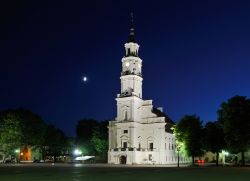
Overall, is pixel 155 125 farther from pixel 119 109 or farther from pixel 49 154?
pixel 49 154

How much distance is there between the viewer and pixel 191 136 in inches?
3853

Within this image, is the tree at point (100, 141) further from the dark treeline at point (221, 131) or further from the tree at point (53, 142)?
the dark treeline at point (221, 131)

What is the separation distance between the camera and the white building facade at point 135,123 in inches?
4208

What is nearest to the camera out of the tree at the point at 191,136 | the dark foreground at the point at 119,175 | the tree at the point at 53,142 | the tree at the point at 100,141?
the dark foreground at the point at 119,175

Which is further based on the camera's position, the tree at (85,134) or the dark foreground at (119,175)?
the tree at (85,134)

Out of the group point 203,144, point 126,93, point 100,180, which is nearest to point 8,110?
point 126,93

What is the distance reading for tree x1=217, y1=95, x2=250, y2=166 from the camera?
73.6 metres

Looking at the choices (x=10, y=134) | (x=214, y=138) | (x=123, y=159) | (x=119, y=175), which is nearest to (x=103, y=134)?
(x=123, y=159)

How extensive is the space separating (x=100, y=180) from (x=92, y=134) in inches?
4057

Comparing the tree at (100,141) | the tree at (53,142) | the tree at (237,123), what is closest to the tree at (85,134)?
the tree at (100,141)

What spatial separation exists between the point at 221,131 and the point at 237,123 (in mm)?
15631

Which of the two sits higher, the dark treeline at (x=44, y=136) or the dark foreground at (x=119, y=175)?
the dark treeline at (x=44, y=136)

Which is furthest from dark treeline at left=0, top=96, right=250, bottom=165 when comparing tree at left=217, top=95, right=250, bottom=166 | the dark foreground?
the dark foreground

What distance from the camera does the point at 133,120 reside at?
107500 millimetres
